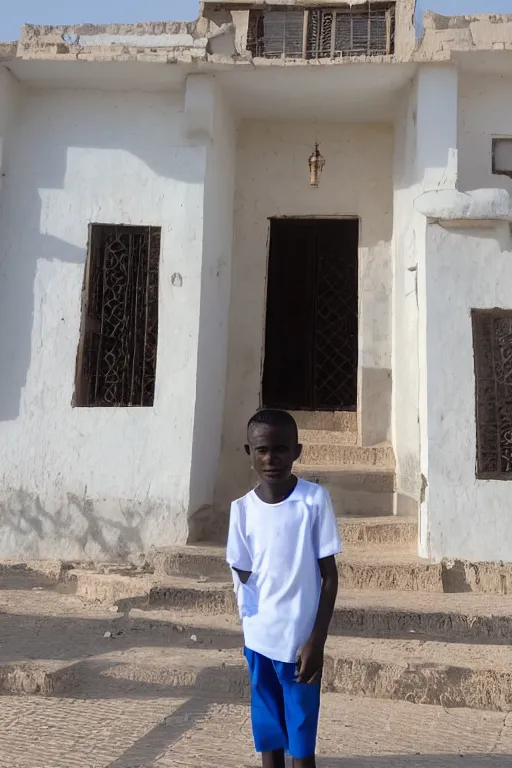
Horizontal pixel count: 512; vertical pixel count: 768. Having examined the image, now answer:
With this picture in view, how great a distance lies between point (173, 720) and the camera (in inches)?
133

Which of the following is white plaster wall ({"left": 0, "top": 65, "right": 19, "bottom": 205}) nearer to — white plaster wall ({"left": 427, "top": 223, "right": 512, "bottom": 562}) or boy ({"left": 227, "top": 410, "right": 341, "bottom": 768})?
white plaster wall ({"left": 427, "top": 223, "right": 512, "bottom": 562})

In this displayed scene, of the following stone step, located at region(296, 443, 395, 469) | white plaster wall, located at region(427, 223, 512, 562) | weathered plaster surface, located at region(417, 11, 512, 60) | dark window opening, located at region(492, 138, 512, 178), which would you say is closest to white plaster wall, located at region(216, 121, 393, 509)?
stone step, located at region(296, 443, 395, 469)

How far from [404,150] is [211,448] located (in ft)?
11.1

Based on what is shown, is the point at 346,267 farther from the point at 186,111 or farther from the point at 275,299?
the point at 186,111

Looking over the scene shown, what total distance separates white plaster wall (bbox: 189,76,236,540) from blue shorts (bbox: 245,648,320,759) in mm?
3973

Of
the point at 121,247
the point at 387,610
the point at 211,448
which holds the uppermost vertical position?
the point at 121,247

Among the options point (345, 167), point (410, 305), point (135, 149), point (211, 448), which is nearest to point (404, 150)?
point (345, 167)

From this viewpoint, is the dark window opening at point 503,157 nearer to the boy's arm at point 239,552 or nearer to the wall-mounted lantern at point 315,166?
the wall-mounted lantern at point 315,166

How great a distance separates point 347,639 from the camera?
430cm

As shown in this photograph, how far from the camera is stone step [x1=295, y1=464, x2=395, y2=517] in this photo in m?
6.77

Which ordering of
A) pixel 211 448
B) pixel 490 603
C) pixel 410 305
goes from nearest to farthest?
pixel 490 603, pixel 410 305, pixel 211 448

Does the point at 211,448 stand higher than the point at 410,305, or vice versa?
the point at 410,305

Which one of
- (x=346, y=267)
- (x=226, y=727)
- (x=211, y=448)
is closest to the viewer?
(x=226, y=727)

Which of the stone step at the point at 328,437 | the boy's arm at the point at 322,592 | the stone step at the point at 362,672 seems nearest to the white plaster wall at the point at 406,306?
the stone step at the point at 328,437
